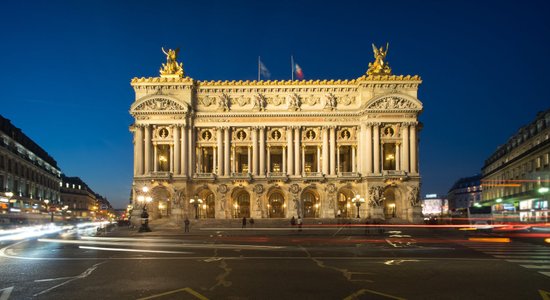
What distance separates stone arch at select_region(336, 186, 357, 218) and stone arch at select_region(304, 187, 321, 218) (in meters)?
3.33

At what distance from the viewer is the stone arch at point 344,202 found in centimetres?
8044

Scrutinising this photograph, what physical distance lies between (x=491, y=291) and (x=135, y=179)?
6807 cm

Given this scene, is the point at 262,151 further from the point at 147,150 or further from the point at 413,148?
the point at 413,148

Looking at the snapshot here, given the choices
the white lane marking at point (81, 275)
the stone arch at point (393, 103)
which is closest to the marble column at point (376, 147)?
the stone arch at point (393, 103)

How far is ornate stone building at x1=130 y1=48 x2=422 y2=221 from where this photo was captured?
7869 cm

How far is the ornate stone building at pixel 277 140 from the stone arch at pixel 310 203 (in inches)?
19.2

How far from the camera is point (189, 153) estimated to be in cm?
8000

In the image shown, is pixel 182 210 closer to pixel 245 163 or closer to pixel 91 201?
pixel 245 163

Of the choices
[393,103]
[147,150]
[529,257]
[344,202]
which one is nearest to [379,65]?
[393,103]

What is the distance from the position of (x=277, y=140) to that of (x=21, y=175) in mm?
50554

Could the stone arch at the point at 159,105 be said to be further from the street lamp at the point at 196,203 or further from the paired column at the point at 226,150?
the street lamp at the point at 196,203

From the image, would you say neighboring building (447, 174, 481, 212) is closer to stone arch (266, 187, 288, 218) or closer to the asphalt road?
stone arch (266, 187, 288, 218)

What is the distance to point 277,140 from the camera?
81.8m

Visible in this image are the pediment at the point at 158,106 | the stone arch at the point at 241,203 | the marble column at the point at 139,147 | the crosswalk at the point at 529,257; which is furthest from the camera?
the stone arch at the point at 241,203
